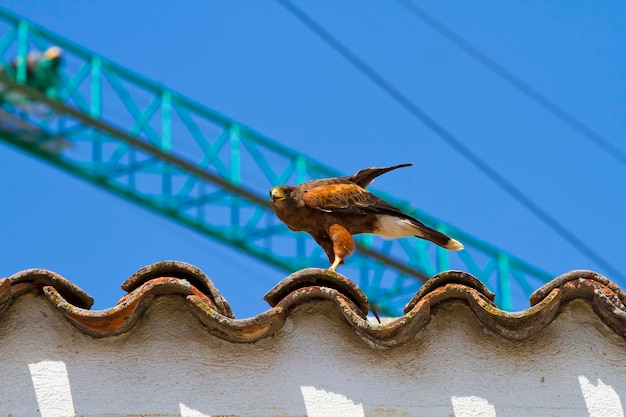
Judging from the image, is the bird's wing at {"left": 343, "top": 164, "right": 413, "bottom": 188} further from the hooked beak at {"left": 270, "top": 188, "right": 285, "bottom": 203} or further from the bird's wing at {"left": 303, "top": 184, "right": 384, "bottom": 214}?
the hooked beak at {"left": 270, "top": 188, "right": 285, "bottom": 203}

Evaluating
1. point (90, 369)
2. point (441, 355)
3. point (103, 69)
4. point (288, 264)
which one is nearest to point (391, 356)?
point (441, 355)

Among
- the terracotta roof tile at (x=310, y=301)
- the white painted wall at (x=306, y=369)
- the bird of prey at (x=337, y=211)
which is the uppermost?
the bird of prey at (x=337, y=211)

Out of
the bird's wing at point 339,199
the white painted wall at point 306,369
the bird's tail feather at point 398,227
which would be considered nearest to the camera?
the white painted wall at point 306,369

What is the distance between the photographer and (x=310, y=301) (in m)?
5.63

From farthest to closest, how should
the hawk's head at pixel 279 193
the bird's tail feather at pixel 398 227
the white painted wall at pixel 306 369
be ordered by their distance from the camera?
the bird's tail feather at pixel 398 227 → the hawk's head at pixel 279 193 → the white painted wall at pixel 306 369

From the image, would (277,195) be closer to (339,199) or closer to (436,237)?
(339,199)

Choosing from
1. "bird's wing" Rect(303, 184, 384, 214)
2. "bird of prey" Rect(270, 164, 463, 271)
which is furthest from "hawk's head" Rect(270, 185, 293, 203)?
"bird's wing" Rect(303, 184, 384, 214)

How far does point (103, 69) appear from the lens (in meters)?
25.9

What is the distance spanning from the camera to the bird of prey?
24.9 ft

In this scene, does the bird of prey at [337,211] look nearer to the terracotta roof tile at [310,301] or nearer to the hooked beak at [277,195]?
the hooked beak at [277,195]

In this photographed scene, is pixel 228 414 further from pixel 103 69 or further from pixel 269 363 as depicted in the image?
pixel 103 69

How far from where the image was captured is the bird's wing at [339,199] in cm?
760

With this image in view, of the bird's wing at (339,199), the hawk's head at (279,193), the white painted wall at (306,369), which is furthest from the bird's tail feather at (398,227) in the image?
the white painted wall at (306,369)

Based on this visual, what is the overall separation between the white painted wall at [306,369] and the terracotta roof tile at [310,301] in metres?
0.06
